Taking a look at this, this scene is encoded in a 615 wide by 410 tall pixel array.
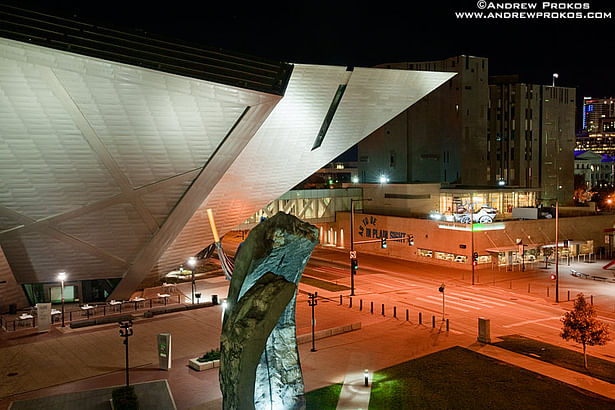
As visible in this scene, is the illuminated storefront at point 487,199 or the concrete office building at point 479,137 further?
the concrete office building at point 479,137

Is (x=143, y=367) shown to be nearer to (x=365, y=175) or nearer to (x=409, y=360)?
(x=409, y=360)

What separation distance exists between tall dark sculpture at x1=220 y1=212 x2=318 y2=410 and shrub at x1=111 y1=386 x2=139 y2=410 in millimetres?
5897

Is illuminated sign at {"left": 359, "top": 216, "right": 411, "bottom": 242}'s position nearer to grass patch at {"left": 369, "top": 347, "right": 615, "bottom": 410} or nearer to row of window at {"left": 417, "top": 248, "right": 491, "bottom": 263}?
row of window at {"left": 417, "top": 248, "right": 491, "bottom": 263}

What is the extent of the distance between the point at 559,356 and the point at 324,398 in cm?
1057

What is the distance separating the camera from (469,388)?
17875mm

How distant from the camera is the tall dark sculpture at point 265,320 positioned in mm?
10305

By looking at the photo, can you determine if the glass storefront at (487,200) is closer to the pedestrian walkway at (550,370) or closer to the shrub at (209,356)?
the pedestrian walkway at (550,370)

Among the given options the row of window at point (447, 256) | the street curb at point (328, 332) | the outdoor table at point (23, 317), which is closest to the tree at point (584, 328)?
the street curb at point (328, 332)

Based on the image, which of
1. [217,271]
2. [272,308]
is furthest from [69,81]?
[217,271]

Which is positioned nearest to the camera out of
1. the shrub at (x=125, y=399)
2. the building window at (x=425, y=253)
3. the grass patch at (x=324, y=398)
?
the shrub at (x=125, y=399)

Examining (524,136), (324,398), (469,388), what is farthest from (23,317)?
(524,136)

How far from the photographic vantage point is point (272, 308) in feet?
34.2

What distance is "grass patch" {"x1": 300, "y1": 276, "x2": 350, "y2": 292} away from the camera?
119 ft

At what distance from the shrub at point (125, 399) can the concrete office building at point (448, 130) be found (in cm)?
5810
